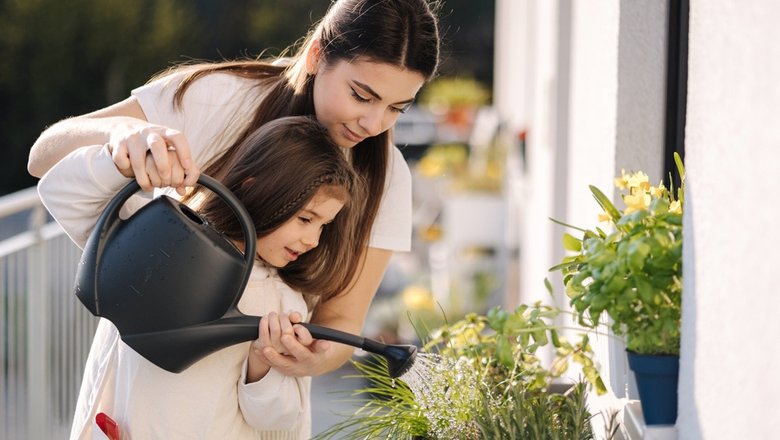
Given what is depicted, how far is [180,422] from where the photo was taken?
145 centimetres

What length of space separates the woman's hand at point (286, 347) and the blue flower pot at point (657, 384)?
0.45m

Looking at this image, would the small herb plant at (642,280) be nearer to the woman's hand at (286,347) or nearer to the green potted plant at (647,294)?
the green potted plant at (647,294)

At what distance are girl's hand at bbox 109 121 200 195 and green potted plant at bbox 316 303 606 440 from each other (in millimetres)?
404

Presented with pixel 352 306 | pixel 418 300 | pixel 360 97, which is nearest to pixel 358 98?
pixel 360 97

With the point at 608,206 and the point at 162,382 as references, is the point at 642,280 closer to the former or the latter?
the point at 608,206

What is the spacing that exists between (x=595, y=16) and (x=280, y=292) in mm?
1048

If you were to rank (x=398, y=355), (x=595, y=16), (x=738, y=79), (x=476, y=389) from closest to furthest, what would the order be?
1. (x=738, y=79)
2. (x=398, y=355)
3. (x=476, y=389)
4. (x=595, y=16)

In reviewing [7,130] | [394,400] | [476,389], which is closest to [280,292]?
[394,400]

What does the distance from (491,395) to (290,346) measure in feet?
1.01

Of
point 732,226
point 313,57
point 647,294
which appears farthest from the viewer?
point 313,57

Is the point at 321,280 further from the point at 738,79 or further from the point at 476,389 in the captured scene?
the point at 738,79

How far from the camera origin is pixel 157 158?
1.22 m

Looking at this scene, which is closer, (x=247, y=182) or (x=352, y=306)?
(x=247, y=182)

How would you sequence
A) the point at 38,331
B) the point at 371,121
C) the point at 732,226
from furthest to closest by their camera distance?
the point at 38,331 → the point at 371,121 → the point at 732,226
